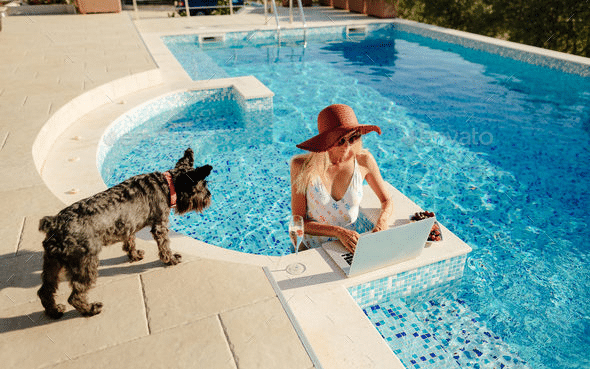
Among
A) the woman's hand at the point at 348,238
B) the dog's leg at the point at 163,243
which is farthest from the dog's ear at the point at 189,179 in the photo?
the woman's hand at the point at 348,238

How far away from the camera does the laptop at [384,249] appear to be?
3244 mm

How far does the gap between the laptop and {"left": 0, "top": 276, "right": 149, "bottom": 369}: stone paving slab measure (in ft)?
5.73

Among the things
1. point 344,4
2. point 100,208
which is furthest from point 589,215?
point 344,4

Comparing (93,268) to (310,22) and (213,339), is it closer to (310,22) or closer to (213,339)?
(213,339)

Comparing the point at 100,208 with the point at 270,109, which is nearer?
the point at 100,208

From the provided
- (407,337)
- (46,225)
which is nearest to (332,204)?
(407,337)

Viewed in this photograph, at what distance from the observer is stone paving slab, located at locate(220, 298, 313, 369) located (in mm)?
2682

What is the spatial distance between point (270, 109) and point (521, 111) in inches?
252

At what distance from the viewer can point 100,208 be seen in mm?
2949

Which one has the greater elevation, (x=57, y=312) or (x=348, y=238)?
(x=348, y=238)

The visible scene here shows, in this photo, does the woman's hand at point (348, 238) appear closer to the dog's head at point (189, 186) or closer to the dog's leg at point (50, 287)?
the dog's head at point (189, 186)

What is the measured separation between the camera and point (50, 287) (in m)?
2.86

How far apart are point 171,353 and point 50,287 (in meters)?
1.02

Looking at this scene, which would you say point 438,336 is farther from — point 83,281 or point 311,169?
point 83,281
